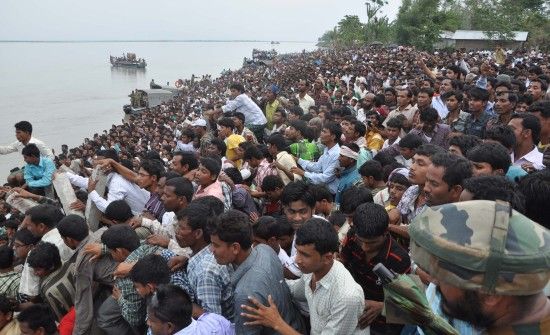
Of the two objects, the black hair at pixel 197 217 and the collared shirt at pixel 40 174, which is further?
the collared shirt at pixel 40 174

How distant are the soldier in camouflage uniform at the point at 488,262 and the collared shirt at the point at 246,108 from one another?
6891mm

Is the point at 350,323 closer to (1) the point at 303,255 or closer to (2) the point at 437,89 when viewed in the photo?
(1) the point at 303,255

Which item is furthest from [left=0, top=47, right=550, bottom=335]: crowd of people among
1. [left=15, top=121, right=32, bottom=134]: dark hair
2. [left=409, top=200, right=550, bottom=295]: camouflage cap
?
[left=15, top=121, right=32, bottom=134]: dark hair

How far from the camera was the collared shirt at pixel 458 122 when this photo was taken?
580 centimetres

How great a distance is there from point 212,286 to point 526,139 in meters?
2.86

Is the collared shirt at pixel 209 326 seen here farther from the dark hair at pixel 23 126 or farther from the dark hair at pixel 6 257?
the dark hair at pixel 23 126

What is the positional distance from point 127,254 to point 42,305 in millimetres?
801

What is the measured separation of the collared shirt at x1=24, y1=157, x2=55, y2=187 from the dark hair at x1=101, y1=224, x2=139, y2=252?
3.18 m

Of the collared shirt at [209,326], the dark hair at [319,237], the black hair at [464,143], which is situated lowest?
the collared shirt at [209,326]

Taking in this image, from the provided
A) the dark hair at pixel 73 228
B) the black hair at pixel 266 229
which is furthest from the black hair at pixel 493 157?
the dark hair at pixel 73 228

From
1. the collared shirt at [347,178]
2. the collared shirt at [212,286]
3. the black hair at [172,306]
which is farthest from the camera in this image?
the collared shirt at [347,178]

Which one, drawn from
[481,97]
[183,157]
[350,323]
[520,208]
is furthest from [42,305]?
[481,97]

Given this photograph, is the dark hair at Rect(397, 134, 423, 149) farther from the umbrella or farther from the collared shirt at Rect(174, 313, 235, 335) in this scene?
the umbrella

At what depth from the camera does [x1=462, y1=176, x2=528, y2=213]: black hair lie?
2201mm
